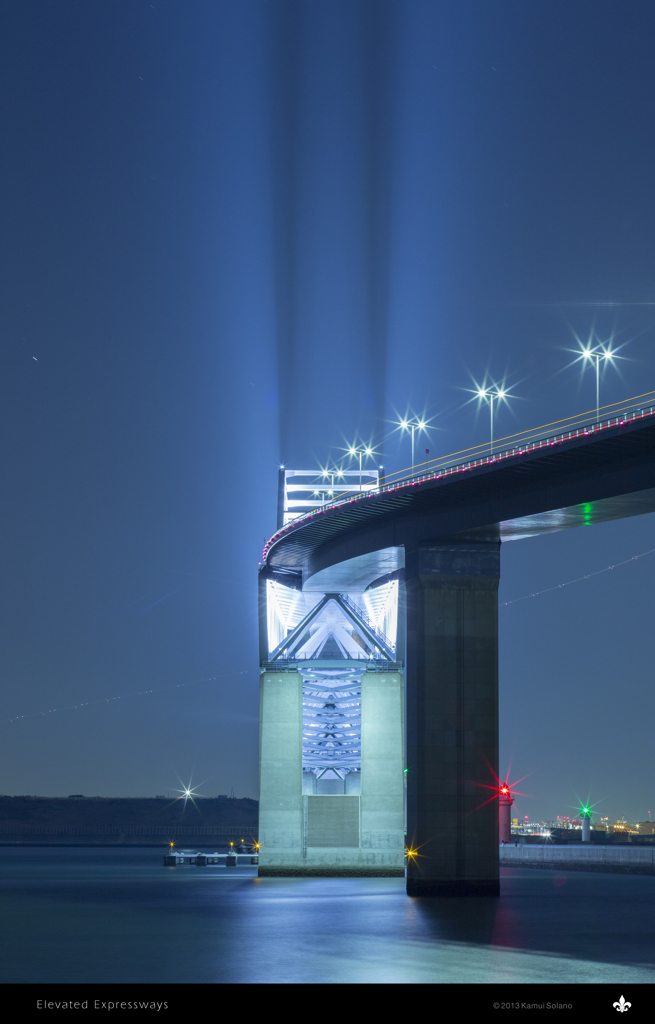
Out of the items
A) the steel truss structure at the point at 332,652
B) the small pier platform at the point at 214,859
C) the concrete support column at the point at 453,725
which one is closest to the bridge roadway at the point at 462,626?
the concrete support column at the point at 453,725

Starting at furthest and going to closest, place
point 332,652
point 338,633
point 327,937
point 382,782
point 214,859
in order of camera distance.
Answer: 1. point 214,859
2. point 332,652
3. point 338,633
4. point 382,782
5. point 327,937

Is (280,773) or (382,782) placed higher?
(280,773)

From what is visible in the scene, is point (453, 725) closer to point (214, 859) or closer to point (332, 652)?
point (332, 652)

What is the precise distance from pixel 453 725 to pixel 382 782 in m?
34.2

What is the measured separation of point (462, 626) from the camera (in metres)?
58.5

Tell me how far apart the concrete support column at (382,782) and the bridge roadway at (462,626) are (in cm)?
3223

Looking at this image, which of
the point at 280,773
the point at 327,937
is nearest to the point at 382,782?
the point at 280,773

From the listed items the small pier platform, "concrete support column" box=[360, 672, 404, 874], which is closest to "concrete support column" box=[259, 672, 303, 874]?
"concrete support column" box=[360, 672, 404, 874]

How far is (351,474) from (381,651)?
26.6 meters

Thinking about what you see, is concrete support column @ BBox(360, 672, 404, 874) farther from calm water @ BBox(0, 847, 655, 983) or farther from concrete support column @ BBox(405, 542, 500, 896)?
concrete support column @ BBox(405, 542, 500, 896)

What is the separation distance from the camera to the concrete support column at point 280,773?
89375 millimetres

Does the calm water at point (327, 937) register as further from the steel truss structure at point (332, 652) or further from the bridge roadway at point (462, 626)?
the steel truss structure at point (332, 652)

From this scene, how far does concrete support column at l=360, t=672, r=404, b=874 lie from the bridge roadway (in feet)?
106
